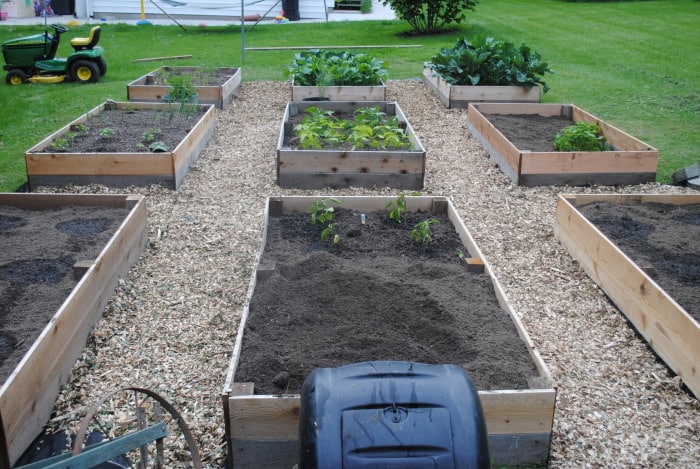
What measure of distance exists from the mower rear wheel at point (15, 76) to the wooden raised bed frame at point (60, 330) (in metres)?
6.80

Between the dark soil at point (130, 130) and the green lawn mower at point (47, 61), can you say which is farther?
the green lawn mower at point (47, 61)

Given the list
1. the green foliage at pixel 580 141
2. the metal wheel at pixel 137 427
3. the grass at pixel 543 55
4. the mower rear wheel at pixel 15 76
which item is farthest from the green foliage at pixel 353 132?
the mower rear wheel at pixel 15 76

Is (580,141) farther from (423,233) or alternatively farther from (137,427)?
(137,427)

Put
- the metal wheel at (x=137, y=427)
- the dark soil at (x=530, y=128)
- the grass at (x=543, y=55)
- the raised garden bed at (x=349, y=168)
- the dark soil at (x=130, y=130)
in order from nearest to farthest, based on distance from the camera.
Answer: the metal wheel at (x=137, y=427) → the raised garden bed at (x=349, y=168) → the dark soil at (x=130, y=130) → the dark soil at (x=530, y=128) → the grass at (x=543, y=55)

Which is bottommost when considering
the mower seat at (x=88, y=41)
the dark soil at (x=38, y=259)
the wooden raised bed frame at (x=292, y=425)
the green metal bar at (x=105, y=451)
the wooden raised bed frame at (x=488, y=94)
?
the wooden raised bed frame at (x=292, y=425)

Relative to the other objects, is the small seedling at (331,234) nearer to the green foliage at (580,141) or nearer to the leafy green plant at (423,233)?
the leafy green plant at (423,233)

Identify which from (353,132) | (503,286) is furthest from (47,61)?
(503,286)

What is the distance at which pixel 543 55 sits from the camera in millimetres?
14492

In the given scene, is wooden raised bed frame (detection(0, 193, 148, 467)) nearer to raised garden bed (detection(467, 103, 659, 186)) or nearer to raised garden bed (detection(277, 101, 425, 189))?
raised garden bed (detection(277, 101, 425, 189))

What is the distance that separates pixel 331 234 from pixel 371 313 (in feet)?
4.45

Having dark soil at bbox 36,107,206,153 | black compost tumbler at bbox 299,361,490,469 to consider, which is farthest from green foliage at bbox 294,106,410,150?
black compost tumbler at bbox 299,361,490,469

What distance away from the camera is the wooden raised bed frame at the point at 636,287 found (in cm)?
377

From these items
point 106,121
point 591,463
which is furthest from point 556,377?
point 106,121

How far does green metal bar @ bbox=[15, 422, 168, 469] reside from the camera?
7.53 ft
